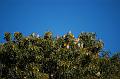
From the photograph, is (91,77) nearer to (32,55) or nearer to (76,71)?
(76,71)

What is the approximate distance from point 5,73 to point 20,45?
4149 millimetres

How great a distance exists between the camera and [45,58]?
3422 cm

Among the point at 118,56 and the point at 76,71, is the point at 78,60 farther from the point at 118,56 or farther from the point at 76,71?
the point at 118,56

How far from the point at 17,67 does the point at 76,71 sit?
23.5ft

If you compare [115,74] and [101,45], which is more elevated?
[101,45]

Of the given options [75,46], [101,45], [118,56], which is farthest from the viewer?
[118,56]

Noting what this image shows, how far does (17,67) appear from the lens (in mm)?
33750

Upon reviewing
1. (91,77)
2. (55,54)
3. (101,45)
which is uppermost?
(101,45)

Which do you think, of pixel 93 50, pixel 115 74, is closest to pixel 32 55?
pixel 93 50

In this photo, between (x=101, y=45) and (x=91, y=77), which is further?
(x=101, y=45)

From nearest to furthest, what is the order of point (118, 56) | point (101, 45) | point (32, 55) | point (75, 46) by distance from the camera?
point (32, 55), point (75, 46), point (101, 45), point (118, 56)

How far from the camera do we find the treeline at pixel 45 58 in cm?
3300

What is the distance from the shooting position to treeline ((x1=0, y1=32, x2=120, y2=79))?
3300cm

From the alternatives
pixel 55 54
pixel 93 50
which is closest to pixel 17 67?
pixel 55 54
